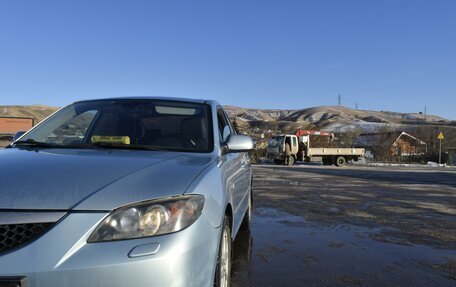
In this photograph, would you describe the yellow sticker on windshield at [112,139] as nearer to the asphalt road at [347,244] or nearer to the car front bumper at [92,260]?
the car front bumper at [92,260]

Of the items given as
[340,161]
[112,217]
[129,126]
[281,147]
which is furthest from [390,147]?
[112,217]

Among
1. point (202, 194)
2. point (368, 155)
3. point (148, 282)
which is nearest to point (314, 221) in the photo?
point (202, 194)

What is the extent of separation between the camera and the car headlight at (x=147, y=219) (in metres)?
2.31

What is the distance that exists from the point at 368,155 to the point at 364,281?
4299 centimetres

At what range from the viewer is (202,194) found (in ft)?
8.84

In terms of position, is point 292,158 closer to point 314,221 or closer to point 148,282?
point 314,221

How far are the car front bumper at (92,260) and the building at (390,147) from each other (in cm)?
4520

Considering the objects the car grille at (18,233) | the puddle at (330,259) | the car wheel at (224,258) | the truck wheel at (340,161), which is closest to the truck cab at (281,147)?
the truck wheel at (340,161)

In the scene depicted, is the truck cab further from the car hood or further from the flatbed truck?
the car hood

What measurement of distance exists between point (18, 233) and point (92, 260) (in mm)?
382

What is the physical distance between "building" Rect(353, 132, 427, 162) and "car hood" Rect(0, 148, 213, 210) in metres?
44.6

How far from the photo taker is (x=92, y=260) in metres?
2.18

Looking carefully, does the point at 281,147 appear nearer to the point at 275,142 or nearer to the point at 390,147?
the point at 275,142

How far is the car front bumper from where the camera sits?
2131 millimetres
